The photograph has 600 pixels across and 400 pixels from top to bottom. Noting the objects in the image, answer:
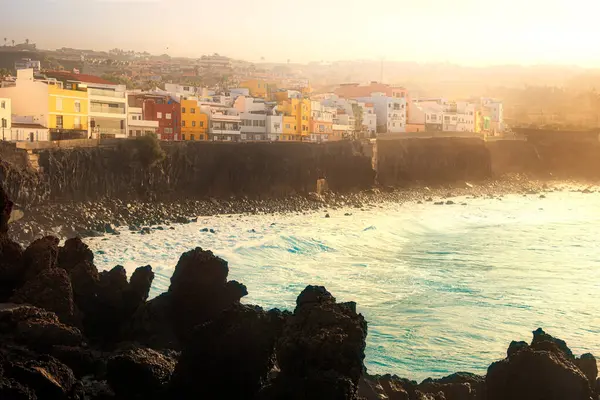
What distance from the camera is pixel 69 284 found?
12969 millimetres

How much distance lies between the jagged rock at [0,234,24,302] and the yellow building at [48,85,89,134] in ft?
105

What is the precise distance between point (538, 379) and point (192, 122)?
53.6 meters

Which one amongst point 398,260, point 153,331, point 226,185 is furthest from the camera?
point 226,185

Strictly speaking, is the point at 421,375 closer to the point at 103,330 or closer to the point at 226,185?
the point at 103,330

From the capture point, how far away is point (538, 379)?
388 inches

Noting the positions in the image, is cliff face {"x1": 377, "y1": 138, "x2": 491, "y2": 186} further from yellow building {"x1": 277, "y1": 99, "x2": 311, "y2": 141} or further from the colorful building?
the colorful building

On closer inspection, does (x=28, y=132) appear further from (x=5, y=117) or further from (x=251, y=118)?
(x=251, y=118)

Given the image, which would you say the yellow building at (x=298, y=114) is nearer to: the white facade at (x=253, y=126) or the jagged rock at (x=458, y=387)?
the white facade at (x=253, y=126)

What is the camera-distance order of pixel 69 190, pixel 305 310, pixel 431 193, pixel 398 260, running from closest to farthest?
1. pixel 305 310
2. pixel 398 260
3. pixel 69 190
4. pixel 431 193

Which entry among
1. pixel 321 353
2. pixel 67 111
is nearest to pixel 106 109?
pixel 67 111

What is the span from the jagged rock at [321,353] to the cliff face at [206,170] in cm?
2894

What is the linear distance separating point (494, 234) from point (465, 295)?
17.2m

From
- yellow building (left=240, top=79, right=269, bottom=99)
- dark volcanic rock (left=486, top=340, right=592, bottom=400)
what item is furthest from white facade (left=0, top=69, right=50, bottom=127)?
yellow building (left=240, top=79, right=269, bottom=99)

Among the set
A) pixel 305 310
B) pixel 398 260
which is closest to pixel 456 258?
pixel 398 260
